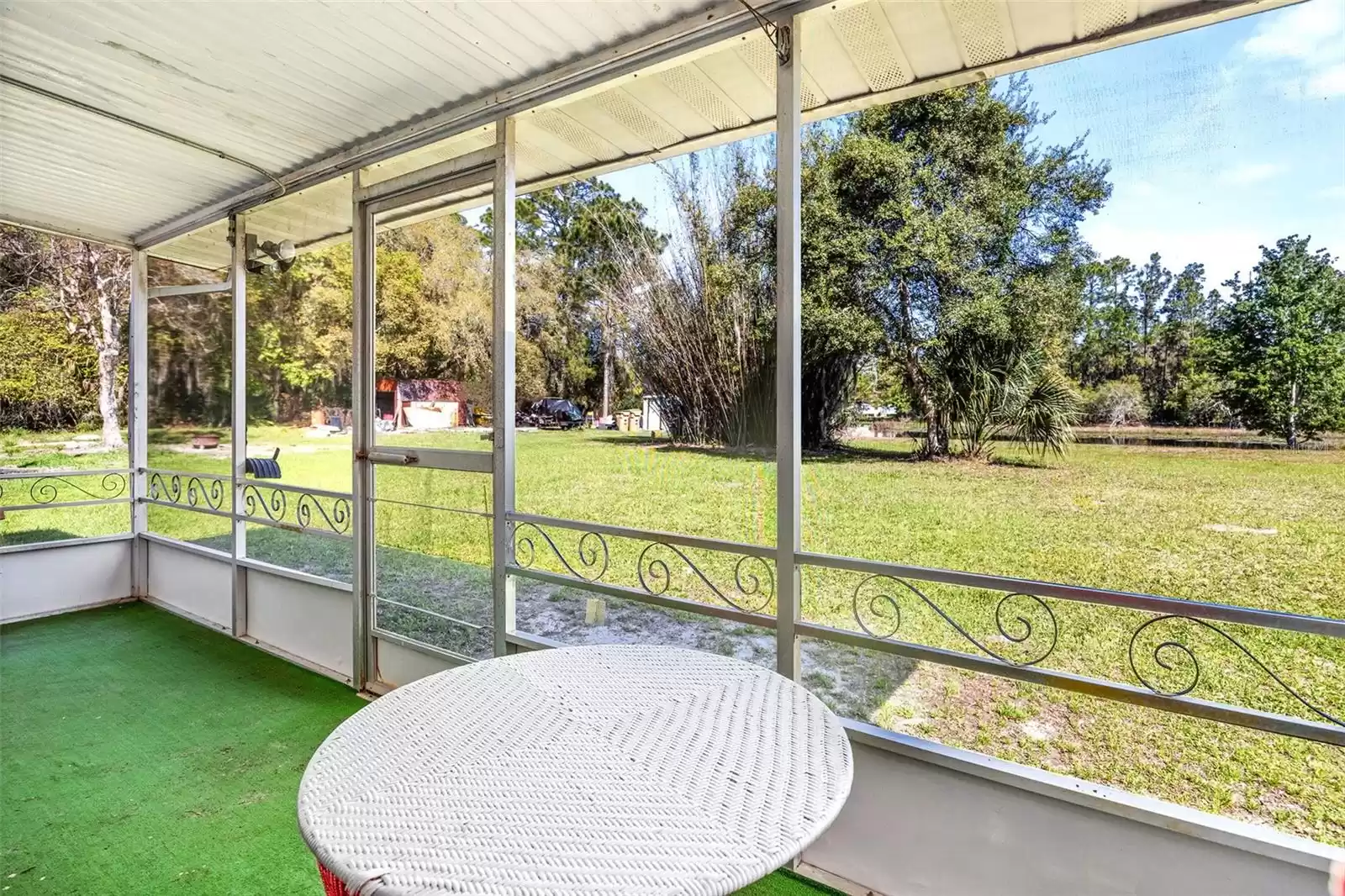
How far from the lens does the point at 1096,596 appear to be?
149cm

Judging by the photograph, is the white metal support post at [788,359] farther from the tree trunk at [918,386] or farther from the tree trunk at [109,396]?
the tree trunk at [109,396]

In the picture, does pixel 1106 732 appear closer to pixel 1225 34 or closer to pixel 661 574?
pixel 661 574

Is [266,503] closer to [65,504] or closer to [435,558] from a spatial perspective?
[435,558]

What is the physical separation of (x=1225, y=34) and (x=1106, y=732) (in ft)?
5.51

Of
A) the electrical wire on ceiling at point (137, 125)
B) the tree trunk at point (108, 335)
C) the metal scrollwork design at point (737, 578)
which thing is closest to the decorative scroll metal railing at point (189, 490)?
the tree trunk at point (108, 335)

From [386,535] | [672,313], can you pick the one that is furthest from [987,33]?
[386,535]

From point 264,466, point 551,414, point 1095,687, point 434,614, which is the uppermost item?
point 551,414

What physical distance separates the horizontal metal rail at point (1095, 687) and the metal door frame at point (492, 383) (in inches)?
50.7

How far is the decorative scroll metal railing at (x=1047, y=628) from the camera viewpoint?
4.49 feet

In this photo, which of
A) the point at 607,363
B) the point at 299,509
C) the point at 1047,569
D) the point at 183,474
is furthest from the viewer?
the point at 183,474

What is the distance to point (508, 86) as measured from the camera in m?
2.34

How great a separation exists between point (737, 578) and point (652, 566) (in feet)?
1.05

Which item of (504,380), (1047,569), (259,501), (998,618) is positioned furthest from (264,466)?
(1047,569)

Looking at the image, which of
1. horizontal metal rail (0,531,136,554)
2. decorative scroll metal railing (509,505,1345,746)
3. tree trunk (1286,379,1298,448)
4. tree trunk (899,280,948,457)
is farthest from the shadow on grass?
tree trunk (1286,379,1298,448)
